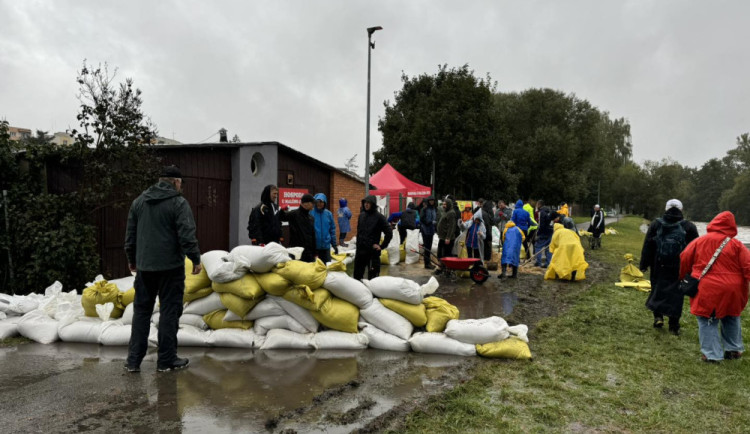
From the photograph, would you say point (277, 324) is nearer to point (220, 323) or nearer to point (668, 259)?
point (220, 323)

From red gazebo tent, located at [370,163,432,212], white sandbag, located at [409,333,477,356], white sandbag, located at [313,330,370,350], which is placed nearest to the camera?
white sandbag, located at [409,333,477,356]

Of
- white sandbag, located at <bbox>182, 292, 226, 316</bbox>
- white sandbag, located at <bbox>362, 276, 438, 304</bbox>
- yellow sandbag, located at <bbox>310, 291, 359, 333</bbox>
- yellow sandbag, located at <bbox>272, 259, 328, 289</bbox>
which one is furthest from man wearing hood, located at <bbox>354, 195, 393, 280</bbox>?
white sandbag, located at <bbox>182, 292, 226, 316</bbox>

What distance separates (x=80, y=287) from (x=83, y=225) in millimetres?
914

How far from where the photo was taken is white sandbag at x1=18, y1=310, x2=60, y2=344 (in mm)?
5027

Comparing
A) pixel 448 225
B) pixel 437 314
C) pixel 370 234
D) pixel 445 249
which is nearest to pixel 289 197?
pixel 445 249

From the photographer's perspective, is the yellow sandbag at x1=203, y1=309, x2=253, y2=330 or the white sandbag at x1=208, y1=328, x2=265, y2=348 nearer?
the white sandbag at x1=208, y1=328, x2=265, y2=348

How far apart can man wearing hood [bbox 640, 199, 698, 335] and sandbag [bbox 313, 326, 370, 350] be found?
356cm

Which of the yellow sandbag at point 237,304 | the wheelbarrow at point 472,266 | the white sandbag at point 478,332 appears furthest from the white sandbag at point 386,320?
the wheelbarrow at point 472,266

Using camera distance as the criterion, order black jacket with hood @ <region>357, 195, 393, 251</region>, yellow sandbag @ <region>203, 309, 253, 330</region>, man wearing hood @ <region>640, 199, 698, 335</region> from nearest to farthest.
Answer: yellow sandbag @ <region>203, 309, 253, 330</region> → man wearing hood @ <region>640, 199, 698, 335</region> → black jacket with hood @ <region>357, 195, 393, 251</region>

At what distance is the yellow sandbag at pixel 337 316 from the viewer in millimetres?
4934

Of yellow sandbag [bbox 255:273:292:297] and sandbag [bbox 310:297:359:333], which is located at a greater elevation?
yellow sandbag [bbox 255:273:292:297]

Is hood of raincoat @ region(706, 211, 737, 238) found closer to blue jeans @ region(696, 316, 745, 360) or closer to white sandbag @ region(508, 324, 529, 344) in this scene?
blue jeans @ region(696, 316, 745, 360)

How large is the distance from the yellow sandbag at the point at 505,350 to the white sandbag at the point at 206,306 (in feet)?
8.96

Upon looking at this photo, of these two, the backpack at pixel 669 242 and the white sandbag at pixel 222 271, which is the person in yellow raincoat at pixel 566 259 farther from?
the white sandbag at pixel 222 271
